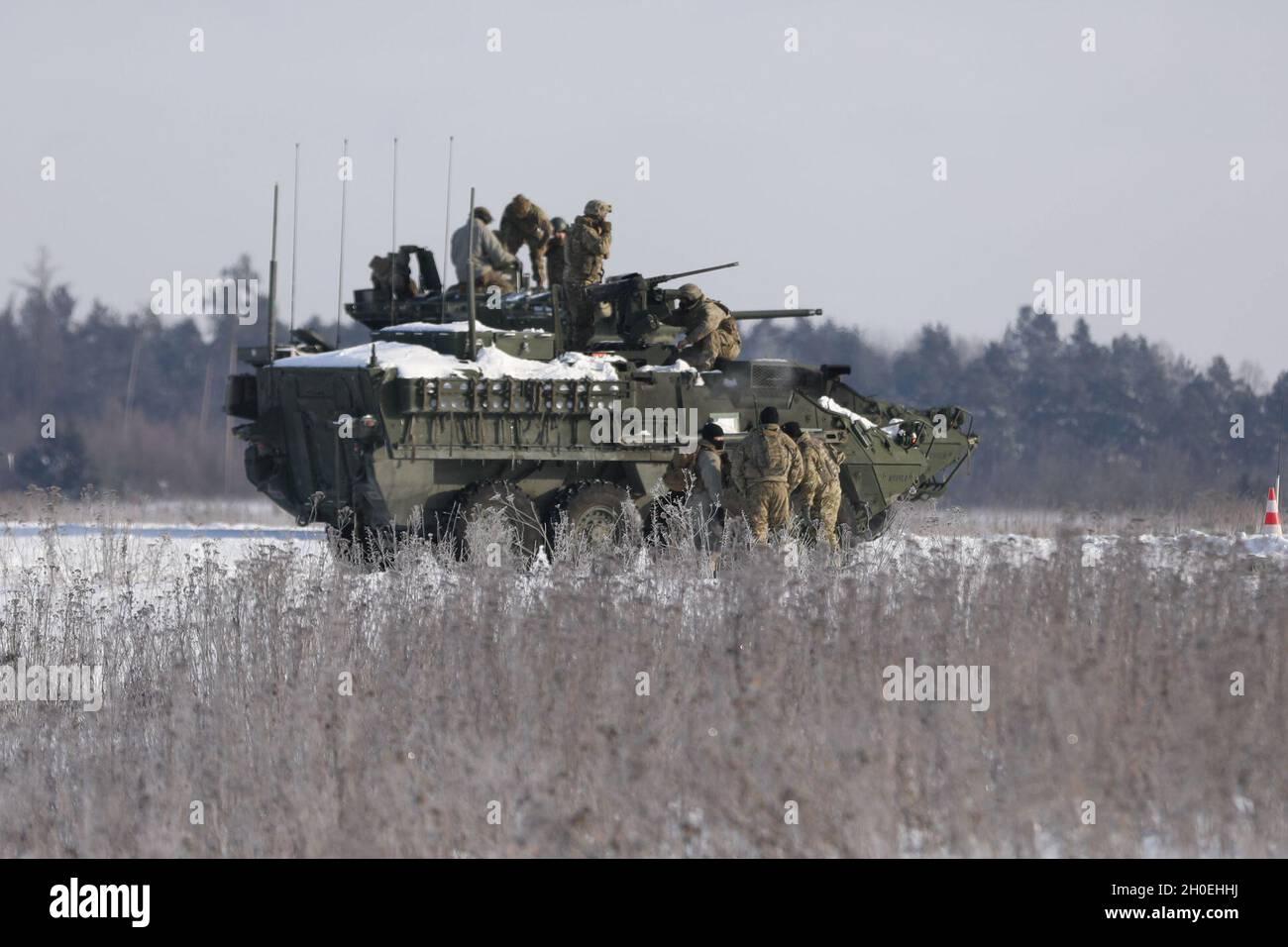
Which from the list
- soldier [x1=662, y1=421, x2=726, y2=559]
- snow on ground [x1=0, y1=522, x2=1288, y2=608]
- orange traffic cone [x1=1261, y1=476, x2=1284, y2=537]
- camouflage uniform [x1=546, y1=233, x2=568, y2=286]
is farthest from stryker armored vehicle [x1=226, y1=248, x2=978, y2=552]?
orange traffic cone [x1=1261, y1=476, x2=1284, y2=537]

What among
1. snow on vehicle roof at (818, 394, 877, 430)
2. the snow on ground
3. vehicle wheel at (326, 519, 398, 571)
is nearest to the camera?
the snow on ground

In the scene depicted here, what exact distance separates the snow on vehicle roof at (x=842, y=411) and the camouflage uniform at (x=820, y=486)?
2.47m

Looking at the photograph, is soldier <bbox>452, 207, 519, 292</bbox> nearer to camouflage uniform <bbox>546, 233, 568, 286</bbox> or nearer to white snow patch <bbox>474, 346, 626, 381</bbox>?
camouflage uniform <bbox>546, 233, 568, 286</bbox>

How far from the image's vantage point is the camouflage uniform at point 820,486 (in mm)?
14234

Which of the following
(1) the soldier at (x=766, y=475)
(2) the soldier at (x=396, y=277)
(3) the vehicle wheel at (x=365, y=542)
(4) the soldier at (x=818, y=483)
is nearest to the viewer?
(1) the soldier at (x=766, y=475)

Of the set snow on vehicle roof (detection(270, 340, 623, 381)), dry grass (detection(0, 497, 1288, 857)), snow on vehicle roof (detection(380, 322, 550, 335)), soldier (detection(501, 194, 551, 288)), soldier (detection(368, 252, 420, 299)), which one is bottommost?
dry grass (detection(0, 497, 1288, 857))

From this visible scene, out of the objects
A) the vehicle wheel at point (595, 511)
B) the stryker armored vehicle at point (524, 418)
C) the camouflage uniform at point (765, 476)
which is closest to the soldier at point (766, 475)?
the camouflage uniform at point (765, 476)

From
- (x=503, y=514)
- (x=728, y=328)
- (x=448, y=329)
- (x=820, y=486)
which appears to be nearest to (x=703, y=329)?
(x=728, y=328)

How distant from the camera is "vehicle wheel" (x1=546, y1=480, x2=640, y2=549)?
52.0 ft

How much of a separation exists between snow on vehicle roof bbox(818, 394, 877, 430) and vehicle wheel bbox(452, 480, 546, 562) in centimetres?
287

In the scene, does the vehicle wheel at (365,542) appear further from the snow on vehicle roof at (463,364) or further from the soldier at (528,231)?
the soldier at (528,231)
